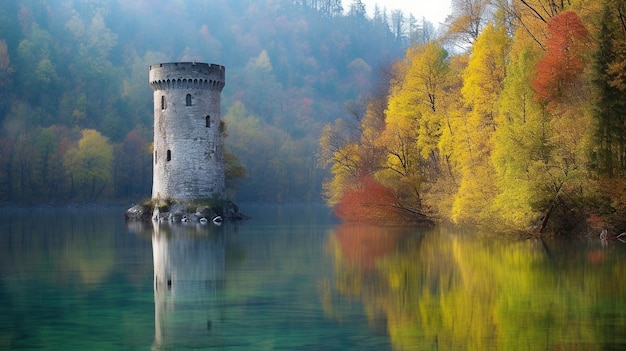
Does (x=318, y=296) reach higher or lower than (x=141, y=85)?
lower

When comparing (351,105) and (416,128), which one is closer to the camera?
(416,128)

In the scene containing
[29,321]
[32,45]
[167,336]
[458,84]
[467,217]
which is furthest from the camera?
[32,45]

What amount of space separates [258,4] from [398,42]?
31.6m

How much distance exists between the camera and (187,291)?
16812 millimetres

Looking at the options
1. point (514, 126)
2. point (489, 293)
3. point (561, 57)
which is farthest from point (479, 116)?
point (489, 293)

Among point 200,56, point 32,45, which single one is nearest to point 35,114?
point 32,45

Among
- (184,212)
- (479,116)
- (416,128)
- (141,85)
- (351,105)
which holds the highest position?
(141,85)

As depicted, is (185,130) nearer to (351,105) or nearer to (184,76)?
(184,76)

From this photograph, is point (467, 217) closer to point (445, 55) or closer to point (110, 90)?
point (445, 55)

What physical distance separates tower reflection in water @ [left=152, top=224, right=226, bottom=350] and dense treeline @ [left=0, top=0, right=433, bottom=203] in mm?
49335

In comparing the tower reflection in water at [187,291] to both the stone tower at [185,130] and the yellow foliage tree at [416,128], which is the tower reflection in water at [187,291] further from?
the stone tower at [185,130]

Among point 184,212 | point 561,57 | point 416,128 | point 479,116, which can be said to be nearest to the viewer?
point 561,57

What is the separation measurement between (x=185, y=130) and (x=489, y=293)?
33969mm

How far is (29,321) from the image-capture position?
12969mm
